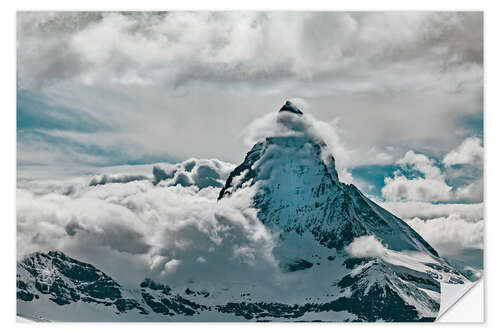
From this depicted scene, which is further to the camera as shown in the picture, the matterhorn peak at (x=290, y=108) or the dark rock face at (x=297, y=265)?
the dark rock face at (x=297, y=265)

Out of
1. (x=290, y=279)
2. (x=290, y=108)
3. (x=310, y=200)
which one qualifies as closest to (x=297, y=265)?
(x=290, y=279)

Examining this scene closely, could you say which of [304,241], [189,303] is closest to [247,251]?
[189,303]

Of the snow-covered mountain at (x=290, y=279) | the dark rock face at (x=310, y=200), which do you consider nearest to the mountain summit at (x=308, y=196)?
the dark rock face at (x=310, y=200)

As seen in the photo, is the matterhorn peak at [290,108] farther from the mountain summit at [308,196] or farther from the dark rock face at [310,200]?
the dark rock face at [310,200]

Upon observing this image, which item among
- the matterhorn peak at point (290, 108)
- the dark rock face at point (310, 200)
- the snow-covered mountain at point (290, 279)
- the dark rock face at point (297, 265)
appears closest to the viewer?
the snow-covered mountain at point (290, 279)

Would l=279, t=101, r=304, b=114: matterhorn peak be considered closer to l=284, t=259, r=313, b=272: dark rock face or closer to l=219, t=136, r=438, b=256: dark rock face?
l=219, t=136, r=438, b=256: dark rock face

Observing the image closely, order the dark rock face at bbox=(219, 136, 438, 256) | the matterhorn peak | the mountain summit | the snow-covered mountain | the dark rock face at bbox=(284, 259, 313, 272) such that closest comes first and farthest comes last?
the snow-covered mountain
the matterhorn peak
the mountain summit
the dark rock face at bbox=(219, 136, 438, 256)
the dark rock face at bbox=(284, 259, 313, 272)

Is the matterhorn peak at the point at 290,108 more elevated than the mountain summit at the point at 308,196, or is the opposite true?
the matterhorn peak at the point at 290,108

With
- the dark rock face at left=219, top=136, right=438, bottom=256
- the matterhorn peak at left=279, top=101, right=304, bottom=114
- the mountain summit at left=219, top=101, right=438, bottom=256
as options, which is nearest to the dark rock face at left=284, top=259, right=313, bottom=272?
the mountain summit at left=219, top=101, right=438, bottom=256
